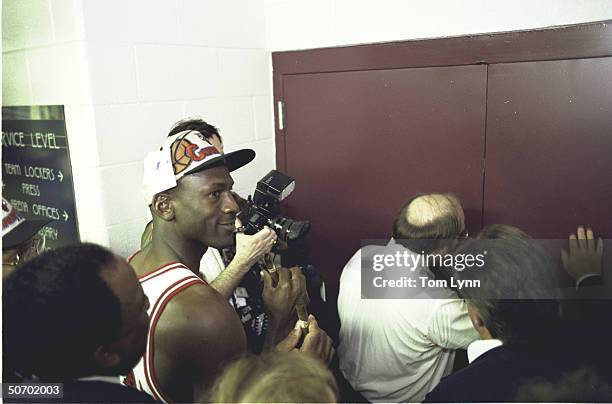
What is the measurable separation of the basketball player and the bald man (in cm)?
19

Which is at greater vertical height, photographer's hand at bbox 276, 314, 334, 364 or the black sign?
the black sign

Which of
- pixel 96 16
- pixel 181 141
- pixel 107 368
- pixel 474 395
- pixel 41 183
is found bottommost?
pixel 474 395

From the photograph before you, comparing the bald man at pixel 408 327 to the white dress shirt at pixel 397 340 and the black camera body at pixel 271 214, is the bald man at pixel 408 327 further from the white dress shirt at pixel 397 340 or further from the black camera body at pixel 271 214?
the black camera body at pixel 271 214

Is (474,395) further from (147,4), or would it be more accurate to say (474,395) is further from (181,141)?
(147,4)

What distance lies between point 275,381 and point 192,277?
45 cm

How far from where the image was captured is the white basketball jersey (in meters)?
1.02

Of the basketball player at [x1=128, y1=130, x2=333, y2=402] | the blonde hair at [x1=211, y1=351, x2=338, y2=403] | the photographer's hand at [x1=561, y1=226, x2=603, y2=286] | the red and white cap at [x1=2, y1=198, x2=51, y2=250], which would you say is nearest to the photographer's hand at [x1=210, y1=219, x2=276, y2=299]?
the basketball player at [x1=128, y1=130, x2=333, y2=402]

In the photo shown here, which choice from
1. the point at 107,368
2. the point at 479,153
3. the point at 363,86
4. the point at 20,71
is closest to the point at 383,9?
the point at 363,86

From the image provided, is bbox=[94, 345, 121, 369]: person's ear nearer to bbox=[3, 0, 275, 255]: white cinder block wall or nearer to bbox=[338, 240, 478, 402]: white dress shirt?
bbox=[338, 240, 478, 402]: white dress shirt

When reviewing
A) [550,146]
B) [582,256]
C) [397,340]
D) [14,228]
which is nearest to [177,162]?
[14,228]

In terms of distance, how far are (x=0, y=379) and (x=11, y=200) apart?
1.33 m

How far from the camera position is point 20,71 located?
1.78 metres

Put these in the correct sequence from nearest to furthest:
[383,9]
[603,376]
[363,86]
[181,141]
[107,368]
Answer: [107,368]
[603,376]
[181,141]
[383,9]
[363,86]

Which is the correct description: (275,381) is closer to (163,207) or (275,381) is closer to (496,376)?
(496,376)
